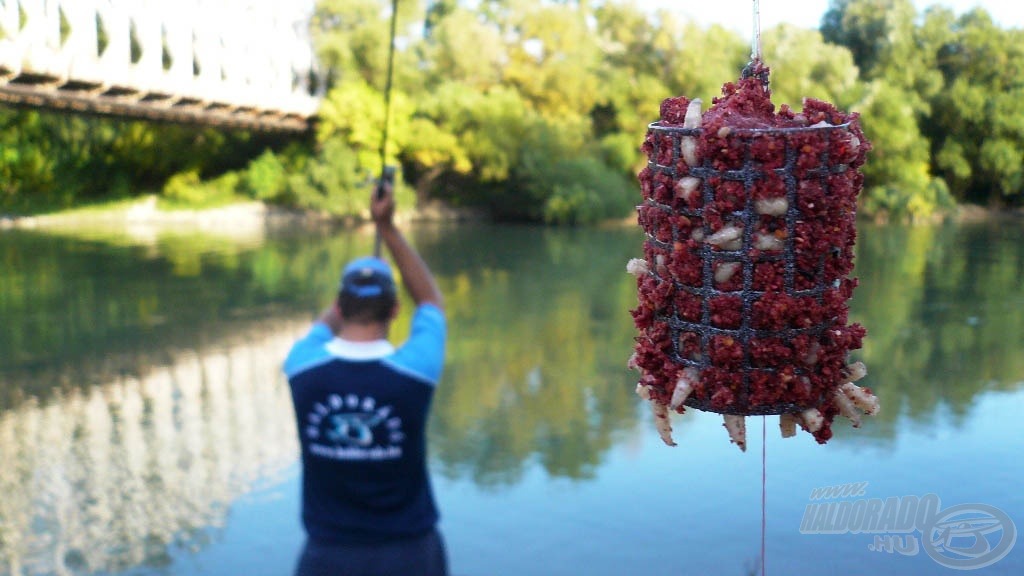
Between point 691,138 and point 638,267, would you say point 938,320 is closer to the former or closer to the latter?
point 638,267

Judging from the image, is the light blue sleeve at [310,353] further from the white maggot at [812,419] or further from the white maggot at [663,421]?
the white maggot at [812,419]

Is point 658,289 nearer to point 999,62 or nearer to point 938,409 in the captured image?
point 938,409

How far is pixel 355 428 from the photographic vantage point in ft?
10.7

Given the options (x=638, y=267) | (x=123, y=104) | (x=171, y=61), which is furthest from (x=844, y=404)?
(x=171, y=61)

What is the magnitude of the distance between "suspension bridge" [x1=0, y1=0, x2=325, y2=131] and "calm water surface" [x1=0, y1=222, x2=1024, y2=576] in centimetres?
362

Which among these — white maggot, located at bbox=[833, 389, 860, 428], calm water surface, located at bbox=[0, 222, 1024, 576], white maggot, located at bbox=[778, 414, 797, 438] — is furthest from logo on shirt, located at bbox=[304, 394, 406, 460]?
calm water surface, located at bbox=[0, 222, 1024, 576]

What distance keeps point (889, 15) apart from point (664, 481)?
26671 mm

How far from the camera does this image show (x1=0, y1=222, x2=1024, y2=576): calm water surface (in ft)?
31.5

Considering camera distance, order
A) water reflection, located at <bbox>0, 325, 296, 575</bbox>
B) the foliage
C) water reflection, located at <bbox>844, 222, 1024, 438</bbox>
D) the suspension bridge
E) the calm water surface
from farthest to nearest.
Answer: the foliage
the suspension bridge
water reflection, located at <bbox>844, 222, 1024, 438</bbox>
water reflection, located at <bbox>0, 325, 296, 575</bbox>
the calm water surface

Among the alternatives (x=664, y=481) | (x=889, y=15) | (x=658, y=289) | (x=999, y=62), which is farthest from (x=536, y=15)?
(x=658, y=289)

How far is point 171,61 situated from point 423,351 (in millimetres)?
25454

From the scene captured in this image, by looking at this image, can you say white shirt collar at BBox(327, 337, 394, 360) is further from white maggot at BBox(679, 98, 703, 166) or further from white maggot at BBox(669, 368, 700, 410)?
white maggot at BBox(679, 98, 703, 166)

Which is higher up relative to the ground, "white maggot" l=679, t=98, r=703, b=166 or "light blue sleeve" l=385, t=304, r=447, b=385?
"white maggot" l=679, t=98, r=703, b=166

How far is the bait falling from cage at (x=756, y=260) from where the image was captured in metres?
3.37
